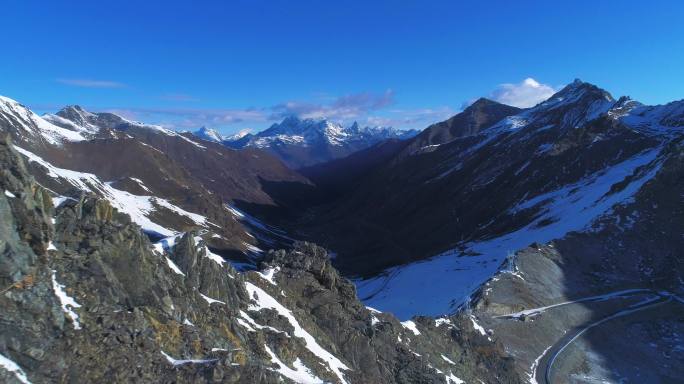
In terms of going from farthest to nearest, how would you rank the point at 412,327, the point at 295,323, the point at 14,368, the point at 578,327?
the point at 578,327 → the point at 412,327 → the point at 295,323 → the point at 14,368

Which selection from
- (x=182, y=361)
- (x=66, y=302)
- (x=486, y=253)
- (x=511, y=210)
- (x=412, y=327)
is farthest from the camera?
(x=511, y=210)

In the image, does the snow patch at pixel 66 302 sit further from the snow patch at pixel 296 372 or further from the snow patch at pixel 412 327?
the snow patch at pixel 412 327

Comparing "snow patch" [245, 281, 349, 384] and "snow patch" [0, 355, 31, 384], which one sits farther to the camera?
"snow patch" [245, 281, 349, 384]

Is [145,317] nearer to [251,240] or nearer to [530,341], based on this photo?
[530,341]

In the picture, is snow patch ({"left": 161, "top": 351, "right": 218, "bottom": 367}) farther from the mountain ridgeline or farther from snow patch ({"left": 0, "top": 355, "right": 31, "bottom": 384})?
snow patch ({"left": 0, "top": 355, "right": 31, "bottom": 384})

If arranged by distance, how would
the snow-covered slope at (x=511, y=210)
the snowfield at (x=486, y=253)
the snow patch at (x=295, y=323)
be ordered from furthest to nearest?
the snow-covered slope at (x=511, y=210) < the snowfield at (x=486, y=253) < the snow patch at (x=295, y=323)

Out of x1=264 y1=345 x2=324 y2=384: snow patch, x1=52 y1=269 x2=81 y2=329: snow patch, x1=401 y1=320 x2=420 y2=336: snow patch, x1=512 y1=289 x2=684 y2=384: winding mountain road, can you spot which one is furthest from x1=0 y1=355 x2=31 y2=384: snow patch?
x1=512 y1=289 x2=684 y2=384: winding mountain road

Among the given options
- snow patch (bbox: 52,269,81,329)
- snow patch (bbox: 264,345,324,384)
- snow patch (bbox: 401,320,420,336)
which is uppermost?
snow patch (bbox: 52,269,81,329)

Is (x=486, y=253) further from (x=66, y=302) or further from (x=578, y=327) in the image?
(x=66, y=302)

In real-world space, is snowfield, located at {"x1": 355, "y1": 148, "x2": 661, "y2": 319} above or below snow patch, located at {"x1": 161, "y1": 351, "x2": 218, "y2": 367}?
below

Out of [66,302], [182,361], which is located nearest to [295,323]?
[182,361]

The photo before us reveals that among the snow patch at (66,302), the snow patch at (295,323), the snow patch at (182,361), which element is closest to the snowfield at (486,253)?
the snow patch at (295,323)
